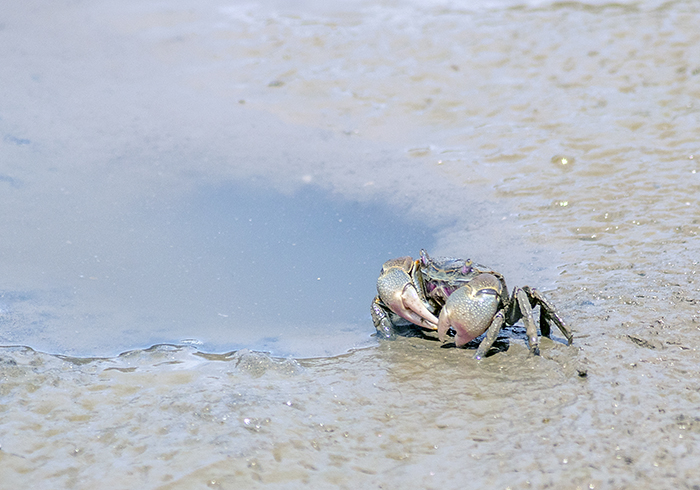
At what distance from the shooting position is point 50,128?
6039mm

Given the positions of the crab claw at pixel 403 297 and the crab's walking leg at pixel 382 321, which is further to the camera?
the crab's walking leg at pixel 382 321

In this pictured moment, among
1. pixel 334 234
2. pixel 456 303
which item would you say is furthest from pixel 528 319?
pixel 334 234

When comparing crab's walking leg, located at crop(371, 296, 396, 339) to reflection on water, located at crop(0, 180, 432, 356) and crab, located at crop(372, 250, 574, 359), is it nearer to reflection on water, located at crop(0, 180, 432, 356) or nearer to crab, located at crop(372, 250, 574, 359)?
crab, located at crop(372, 250, 574, 359)

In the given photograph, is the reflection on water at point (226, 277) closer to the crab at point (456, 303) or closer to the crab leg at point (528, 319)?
the crab at point (456, 303)

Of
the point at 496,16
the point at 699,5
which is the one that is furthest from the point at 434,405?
the point at 699,5

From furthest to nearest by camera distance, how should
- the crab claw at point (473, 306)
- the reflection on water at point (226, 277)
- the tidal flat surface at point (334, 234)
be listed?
the reflection on water at point (226, 277) → the crab claw at point (473, 306) → the tidal flat surface at point (334, 234)

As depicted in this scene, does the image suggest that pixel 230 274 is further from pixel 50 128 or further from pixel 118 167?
pixel 50 128

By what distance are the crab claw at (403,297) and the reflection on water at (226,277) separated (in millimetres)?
395

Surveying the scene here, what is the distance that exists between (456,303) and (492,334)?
0.25m

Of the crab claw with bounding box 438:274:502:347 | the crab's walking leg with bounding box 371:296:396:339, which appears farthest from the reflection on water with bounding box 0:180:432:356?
the crab claw with bounding box 438:274:502:347

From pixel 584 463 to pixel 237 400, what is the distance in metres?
1.55

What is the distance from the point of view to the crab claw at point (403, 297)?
3.52 meters

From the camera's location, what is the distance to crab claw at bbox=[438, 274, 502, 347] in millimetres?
3312

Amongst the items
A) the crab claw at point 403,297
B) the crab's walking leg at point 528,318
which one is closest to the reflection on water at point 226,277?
the crab claw at point 403,297
